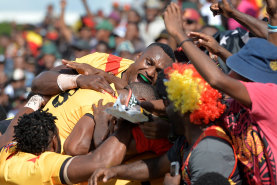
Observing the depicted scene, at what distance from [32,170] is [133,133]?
0.92 m

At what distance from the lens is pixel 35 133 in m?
4.12

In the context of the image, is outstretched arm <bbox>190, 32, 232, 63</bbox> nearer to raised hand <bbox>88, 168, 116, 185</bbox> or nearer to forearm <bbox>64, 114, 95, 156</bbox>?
forearm <bbox>64, 114, 95, 156</bbox>

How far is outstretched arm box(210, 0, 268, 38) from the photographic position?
4.18 meters

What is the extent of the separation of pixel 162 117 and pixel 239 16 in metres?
1.34

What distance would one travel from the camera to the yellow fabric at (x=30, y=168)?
391 cm

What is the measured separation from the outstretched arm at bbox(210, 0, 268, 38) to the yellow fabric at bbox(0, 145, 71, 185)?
6.14 feet

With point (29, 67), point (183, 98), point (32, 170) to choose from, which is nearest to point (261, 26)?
point (183, 98)

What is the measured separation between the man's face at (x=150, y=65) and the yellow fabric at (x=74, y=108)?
46 cm

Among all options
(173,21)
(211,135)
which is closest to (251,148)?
(211,135)

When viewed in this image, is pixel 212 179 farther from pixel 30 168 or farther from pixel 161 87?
pixel 30 168

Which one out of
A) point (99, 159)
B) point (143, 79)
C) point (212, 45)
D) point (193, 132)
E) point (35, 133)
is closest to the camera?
point (193, 132)

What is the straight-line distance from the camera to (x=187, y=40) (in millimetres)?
3193

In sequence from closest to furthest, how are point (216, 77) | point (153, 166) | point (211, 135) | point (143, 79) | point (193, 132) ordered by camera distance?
point (216, 77)
point (211, 135)
point (193, 132)
point (153, 166)
point (143, 79)

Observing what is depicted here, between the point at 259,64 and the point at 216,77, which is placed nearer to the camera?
the point at 216,77
